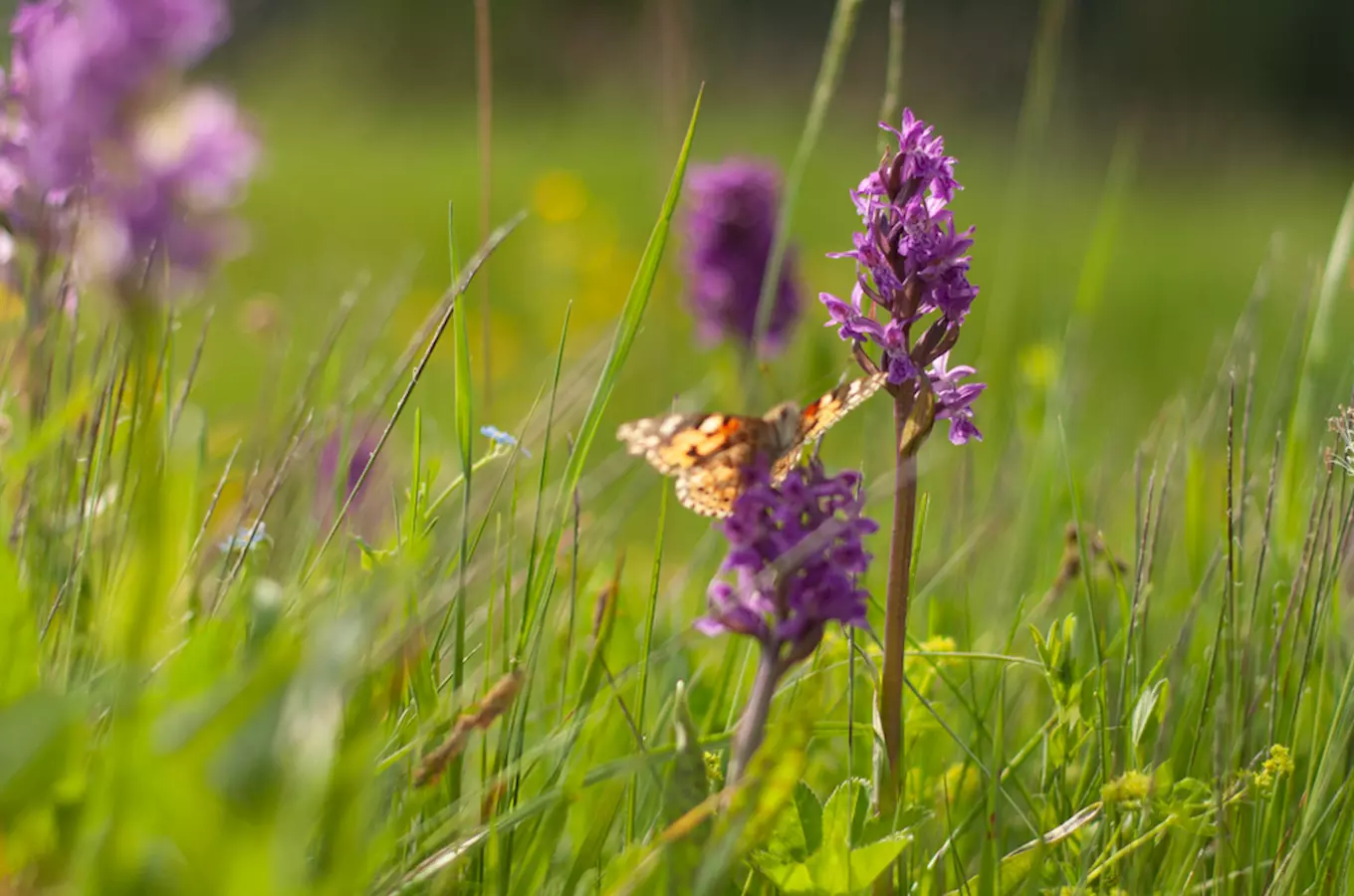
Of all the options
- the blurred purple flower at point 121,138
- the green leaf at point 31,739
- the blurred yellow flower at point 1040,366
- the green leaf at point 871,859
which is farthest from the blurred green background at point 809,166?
the green leaf at point 31,739

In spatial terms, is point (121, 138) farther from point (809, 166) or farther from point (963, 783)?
point (809, 166)

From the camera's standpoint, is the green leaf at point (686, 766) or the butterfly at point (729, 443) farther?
the butterfly at point (729, 443)

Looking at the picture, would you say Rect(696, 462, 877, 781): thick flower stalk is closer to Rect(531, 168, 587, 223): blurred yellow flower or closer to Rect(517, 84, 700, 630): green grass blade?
Rect(517, 84, 700, 630): green grass blade

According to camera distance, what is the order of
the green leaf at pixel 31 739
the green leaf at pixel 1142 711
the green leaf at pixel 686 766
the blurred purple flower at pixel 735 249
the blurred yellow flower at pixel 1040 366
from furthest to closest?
the blurred purple flower at pixel 735 249 < the blurred yellow flower at pixel 1040 366 < the green leaf at pixel 1142 711 < the green leaf at pixel 686 766 < the green leaf at pixel 31 739

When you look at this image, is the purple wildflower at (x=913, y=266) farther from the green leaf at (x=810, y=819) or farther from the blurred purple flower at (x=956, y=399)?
the green leaf at (x=810, y=819)

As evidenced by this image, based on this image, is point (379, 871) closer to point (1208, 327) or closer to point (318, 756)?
point (318, 756)
